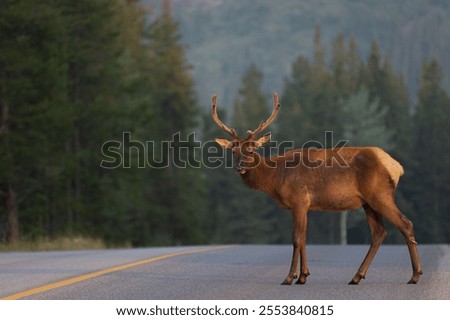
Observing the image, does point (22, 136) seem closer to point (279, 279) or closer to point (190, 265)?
point (190, 265)

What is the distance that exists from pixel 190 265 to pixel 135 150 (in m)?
39.5

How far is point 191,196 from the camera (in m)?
80.9

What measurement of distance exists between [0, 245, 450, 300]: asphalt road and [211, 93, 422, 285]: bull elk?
0.53 m

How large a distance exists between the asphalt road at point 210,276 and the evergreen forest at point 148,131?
9.82m

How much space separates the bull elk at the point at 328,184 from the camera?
44.0 ft

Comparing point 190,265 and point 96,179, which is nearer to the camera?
point 190,265

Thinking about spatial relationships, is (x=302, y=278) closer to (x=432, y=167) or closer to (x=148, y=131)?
(x=148, y=131)

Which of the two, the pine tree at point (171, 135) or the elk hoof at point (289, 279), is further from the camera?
the pine tree at point (171, 135)

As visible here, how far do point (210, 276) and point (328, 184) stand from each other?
216cm

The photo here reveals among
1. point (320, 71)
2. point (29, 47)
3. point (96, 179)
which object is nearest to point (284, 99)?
point (320, 71)

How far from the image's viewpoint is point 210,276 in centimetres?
1457
